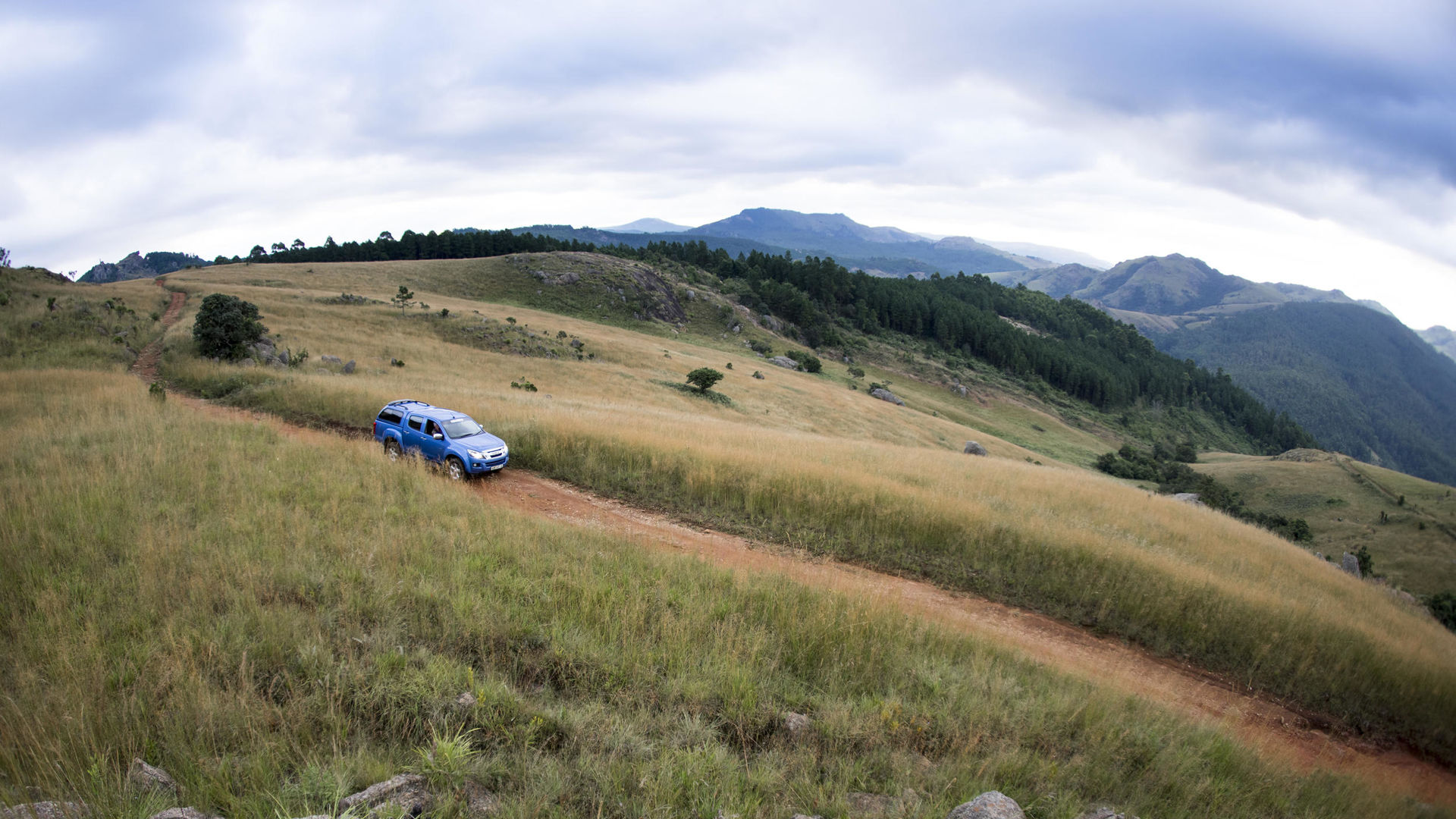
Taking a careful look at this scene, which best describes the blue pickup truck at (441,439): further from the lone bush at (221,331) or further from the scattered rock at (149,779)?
the lone bush at (221,331)

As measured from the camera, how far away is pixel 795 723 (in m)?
5.03

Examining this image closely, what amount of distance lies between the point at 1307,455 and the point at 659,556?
92550 mm

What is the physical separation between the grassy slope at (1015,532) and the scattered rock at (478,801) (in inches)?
316

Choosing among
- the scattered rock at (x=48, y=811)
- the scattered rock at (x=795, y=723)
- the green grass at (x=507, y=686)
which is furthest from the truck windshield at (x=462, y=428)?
the scattered rock at (x=795, y=723)

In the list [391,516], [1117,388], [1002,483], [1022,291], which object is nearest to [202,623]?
[391,516]

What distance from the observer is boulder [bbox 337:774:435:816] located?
3.51 m

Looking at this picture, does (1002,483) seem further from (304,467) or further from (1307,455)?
(1307,455)

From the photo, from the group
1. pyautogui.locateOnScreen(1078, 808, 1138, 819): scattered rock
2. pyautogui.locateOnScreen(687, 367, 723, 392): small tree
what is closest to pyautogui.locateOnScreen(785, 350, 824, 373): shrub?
pyautogui.locateOnScreen(687, 367, 723, 392): small tree

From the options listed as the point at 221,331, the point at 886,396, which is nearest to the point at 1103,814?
the point at 221,331

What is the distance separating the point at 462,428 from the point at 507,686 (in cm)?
1091

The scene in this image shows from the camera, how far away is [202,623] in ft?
18.0

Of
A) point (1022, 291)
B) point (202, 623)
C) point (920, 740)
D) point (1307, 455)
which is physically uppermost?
point (1022, 291)

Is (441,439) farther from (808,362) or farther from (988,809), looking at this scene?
(808,362)

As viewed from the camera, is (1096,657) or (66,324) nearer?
(1096,657)
